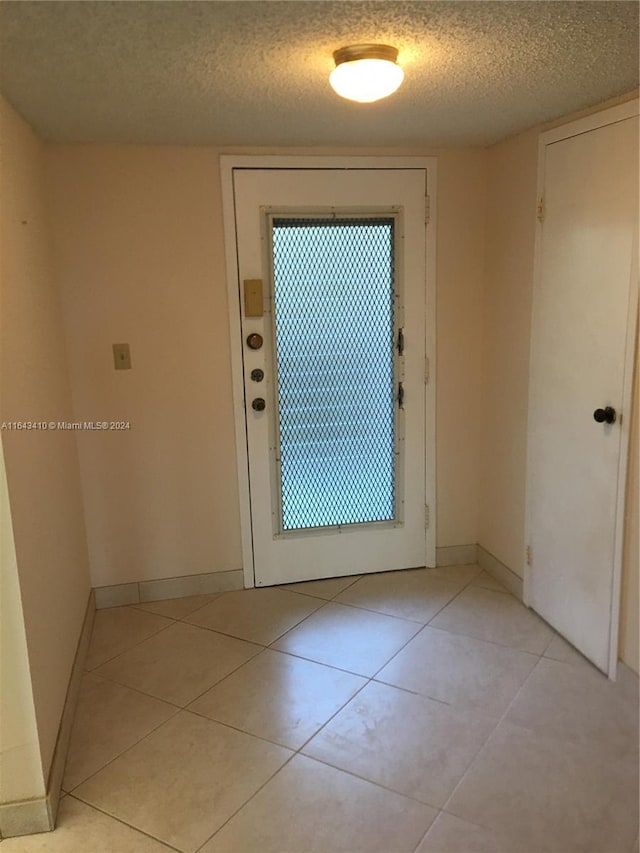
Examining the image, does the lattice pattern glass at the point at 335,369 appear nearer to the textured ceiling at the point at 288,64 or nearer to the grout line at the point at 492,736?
the textured ceiling at the point at 288,64

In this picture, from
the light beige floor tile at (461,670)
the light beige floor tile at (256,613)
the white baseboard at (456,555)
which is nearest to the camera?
the light beige floor tile at (461,670)

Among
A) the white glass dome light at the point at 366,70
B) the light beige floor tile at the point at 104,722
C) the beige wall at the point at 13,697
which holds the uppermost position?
Result: the white glass dome light at the point at 366,70

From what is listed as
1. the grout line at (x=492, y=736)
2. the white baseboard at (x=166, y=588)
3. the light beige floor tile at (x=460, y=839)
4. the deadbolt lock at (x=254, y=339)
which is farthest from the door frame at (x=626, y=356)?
the white baseboard at (x=166, y=588)

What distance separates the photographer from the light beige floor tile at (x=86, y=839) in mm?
1766

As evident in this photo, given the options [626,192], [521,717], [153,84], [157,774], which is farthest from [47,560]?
[626,192]

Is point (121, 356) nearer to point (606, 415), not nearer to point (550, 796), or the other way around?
point (606, 415)

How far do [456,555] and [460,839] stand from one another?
1.83 meters

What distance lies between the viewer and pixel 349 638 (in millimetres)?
2801

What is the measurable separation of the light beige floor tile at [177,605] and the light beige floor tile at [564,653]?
1601mm

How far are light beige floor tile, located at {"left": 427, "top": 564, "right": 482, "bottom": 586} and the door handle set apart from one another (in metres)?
1.28

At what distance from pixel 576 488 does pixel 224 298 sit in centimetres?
176

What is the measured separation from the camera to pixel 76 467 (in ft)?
9.68

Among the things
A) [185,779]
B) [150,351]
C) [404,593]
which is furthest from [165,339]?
[185,779]

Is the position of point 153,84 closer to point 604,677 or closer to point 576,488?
point 576,488
